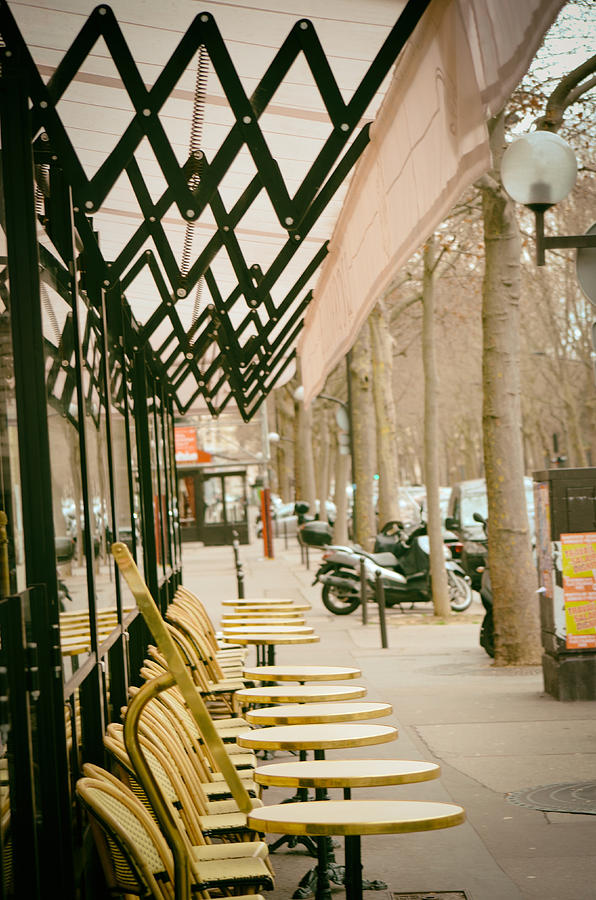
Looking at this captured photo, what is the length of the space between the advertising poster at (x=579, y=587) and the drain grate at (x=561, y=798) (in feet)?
8.64

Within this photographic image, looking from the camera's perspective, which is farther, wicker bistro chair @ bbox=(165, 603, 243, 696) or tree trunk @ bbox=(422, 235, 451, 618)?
tree trunk @ bbox=(422, 235, 451, 618)

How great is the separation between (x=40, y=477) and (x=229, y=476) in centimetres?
3809

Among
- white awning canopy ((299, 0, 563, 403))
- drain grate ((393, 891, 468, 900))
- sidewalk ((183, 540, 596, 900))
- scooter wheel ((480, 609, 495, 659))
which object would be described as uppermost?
white awning canopy ((299, 0, 563, 403))

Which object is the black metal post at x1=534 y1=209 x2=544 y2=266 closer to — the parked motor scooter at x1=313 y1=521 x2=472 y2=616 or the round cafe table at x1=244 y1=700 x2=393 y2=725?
the round cafe table at x1=244 y1=700 x2=393 y2=725

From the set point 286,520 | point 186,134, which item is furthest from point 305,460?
point 186,134

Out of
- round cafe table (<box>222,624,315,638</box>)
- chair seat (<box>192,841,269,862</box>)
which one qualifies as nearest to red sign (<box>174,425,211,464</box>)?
round cafe table (<box>222,624,315,638</box>)

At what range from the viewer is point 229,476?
41.6 m

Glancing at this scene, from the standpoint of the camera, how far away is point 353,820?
3709 millimetres

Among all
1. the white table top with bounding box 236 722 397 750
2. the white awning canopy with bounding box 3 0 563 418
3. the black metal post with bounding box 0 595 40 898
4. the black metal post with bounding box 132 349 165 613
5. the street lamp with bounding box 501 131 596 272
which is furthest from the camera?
the black metal post with bounding box 132 349 165 613

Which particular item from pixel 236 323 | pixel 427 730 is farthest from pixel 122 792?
pixel 236 323

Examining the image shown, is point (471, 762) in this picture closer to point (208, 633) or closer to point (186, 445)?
point (208, 633)

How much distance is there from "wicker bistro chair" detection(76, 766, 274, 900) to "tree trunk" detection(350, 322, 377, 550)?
839 inches

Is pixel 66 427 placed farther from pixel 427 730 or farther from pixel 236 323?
pixel 236 323

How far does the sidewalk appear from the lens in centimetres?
559
